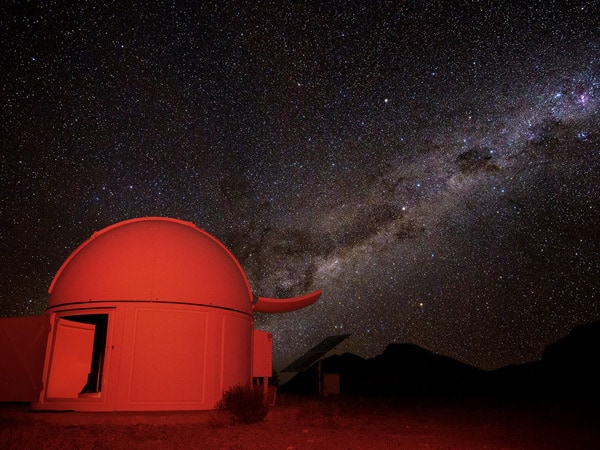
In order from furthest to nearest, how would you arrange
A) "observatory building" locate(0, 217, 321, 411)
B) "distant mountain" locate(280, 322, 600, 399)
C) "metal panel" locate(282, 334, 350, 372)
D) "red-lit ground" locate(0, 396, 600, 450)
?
"distant mountain" locate(280, 322, 600, 399), "metal panel" locate(282, 334, 350, 372), "observatory building" locate(0, 217, 321, 411), "red-lit ground" locate(0, 396, 600, 450)

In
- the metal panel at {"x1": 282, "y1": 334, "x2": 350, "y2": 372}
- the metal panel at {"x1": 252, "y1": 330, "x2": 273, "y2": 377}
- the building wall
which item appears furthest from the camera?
the metal panel at {"x1": 282, "y1": 334, "x2": 350, "y2": 372}

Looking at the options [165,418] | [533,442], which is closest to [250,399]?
[165,418]

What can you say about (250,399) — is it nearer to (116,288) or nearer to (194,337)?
(194,337)

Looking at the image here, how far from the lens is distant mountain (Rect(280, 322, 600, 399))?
1208 inches

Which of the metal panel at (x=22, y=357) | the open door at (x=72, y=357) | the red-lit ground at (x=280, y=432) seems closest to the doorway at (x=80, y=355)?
the open door at (x=72, y=357)

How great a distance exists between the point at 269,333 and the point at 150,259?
4.32 metres

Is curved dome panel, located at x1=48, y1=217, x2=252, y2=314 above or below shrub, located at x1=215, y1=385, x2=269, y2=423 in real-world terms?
above

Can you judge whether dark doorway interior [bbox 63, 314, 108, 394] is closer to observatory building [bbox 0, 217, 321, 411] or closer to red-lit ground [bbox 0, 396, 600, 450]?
observatory building [bbox 0, 217, 321, 411]

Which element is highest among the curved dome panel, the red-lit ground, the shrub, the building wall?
the curved dome panel

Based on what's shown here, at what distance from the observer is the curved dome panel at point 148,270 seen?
1013cm

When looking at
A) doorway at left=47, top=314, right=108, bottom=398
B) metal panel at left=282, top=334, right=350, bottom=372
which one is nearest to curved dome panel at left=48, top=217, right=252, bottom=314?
doorway at left=47, top=314, right=108, bottom=398

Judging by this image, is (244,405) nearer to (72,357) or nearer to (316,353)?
(72,357)

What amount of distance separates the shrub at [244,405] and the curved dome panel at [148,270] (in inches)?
79.8

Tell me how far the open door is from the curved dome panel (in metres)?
2.24
